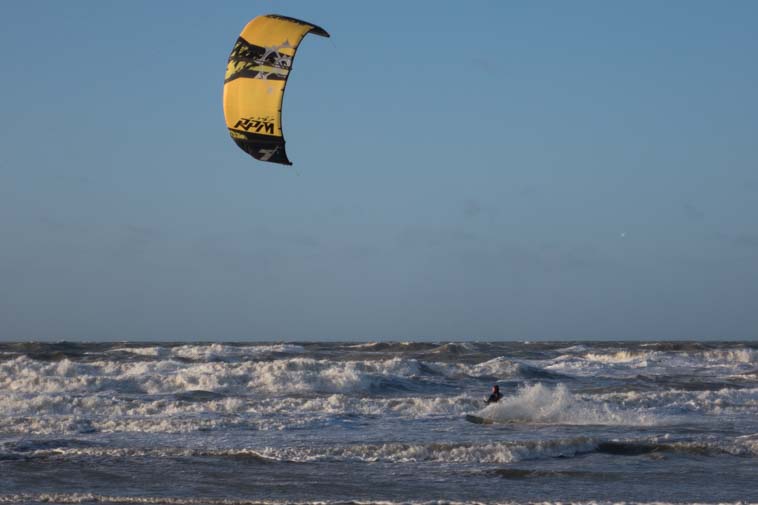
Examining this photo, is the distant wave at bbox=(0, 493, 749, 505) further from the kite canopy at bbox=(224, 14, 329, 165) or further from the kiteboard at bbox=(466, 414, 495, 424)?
the kiteboard at bbox=(466, 414, 495, 424)

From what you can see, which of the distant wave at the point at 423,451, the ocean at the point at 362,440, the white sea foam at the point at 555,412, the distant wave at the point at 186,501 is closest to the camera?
the distant wave at the point at 186,501

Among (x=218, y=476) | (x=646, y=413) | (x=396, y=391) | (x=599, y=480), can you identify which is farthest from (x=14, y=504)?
(x=396, y=391)

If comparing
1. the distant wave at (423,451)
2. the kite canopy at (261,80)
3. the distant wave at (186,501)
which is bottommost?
the distant wave at (186,501)

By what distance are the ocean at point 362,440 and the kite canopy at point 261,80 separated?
4826mm

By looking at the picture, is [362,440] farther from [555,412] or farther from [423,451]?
[555,412]

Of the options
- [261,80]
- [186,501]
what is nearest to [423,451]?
[186,501]

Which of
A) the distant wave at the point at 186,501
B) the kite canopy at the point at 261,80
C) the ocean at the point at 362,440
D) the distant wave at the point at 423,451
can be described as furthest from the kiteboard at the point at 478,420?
the kite canopy at the point at 261,80

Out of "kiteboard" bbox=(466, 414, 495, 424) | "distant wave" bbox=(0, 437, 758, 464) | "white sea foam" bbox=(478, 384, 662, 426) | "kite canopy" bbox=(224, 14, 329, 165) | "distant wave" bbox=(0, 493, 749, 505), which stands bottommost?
"distant wave" bbox=(0, 493, 749, 505)

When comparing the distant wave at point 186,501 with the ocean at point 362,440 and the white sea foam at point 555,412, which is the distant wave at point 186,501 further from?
the white sea foam at point 555,412

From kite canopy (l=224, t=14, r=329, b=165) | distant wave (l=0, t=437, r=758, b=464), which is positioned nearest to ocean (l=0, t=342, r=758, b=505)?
distant wave (l=0, t=437, r=758, b=464)

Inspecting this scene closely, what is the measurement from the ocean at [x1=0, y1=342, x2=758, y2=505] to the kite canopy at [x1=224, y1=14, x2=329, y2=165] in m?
4.83

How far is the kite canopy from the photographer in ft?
46.6

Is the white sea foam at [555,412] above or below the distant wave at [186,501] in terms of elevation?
above

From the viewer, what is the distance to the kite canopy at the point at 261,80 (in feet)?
46.6
